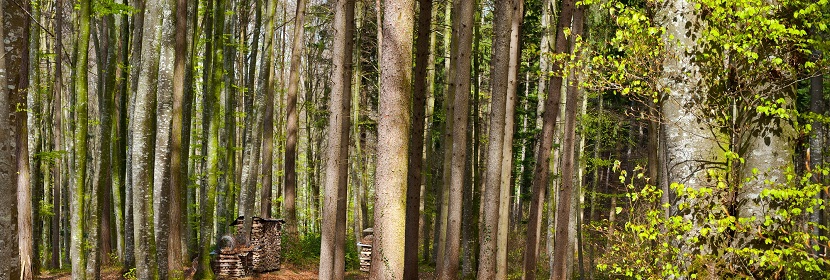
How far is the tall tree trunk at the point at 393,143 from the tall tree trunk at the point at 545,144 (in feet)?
26.7

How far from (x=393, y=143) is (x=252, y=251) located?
1230cm

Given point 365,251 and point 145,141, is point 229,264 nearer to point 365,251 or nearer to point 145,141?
point 365,251

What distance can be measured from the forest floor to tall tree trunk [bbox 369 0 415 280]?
38.3 ft

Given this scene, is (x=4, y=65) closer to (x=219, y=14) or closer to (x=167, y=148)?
(x=167, y=148)

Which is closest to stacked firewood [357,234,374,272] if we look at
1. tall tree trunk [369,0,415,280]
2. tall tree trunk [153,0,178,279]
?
tall tree trunk [153,0,178,279]

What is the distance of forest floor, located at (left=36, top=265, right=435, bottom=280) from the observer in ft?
61.7

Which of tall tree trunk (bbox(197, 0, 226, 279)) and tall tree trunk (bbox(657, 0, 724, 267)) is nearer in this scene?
tall tree trunk (bbox(657, 0, 724, 267))

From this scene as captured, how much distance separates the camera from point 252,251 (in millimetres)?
19766

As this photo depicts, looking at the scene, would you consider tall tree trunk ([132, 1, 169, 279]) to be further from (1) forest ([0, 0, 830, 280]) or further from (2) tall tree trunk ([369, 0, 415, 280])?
(2) tall tree trunk ([369, 0, 415, 280])

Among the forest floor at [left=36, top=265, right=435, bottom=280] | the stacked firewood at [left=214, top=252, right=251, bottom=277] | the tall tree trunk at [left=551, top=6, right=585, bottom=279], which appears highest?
the tall tree trunk at [left=551, top=6, right=585, bottom=279]

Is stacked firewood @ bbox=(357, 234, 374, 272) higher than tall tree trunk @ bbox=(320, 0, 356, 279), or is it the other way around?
tall tree trunk @ bbox=(320, 0, 356, 279)

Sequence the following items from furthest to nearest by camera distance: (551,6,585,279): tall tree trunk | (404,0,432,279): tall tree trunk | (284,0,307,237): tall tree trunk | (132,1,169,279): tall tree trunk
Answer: (284,0,307,237): tall tree trunk, (551,6,585,279): tall tree trunk, (404,0,432,279): tall tree trunk, (132,1,169,279): tall tree trunk

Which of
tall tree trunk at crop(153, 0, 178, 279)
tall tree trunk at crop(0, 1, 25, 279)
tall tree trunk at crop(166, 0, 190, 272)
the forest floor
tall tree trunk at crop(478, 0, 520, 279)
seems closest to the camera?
tall tree trunk at crop(0, 1, 25, 279)

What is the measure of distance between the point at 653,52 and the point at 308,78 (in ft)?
91.6
